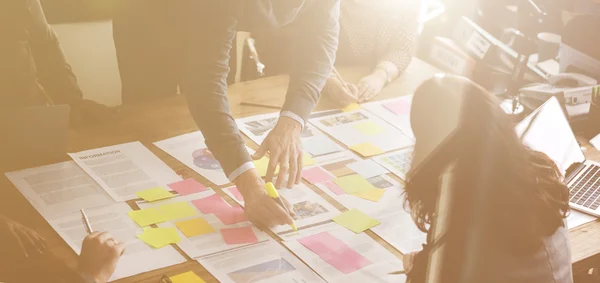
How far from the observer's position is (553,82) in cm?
215

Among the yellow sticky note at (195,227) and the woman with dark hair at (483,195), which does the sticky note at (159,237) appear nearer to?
the yellow sticky note at (195,227)

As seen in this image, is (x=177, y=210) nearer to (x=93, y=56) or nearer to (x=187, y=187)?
(x=187, y=187)

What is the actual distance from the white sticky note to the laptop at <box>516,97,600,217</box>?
1.17 ft

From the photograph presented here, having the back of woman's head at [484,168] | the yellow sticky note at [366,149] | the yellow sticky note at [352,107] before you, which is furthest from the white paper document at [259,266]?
the yellow sticky note at [352,107]

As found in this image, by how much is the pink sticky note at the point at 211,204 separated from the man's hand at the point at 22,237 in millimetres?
334

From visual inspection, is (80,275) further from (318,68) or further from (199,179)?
(318,68)

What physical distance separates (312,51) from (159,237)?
66 cm

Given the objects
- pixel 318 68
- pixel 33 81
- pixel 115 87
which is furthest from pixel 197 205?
pixel 115 87

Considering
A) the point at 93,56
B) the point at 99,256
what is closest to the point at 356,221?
the point at 99,256

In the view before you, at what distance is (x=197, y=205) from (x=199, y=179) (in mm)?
119

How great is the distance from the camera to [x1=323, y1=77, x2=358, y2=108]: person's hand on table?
6.55 ft

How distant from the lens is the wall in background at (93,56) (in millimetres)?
2600

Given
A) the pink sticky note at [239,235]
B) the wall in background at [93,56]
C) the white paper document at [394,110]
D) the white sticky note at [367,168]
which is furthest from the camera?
the wall in background at [93,56]

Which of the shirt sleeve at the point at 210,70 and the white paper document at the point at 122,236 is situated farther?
the shirt sleeve at the point at 210,70
